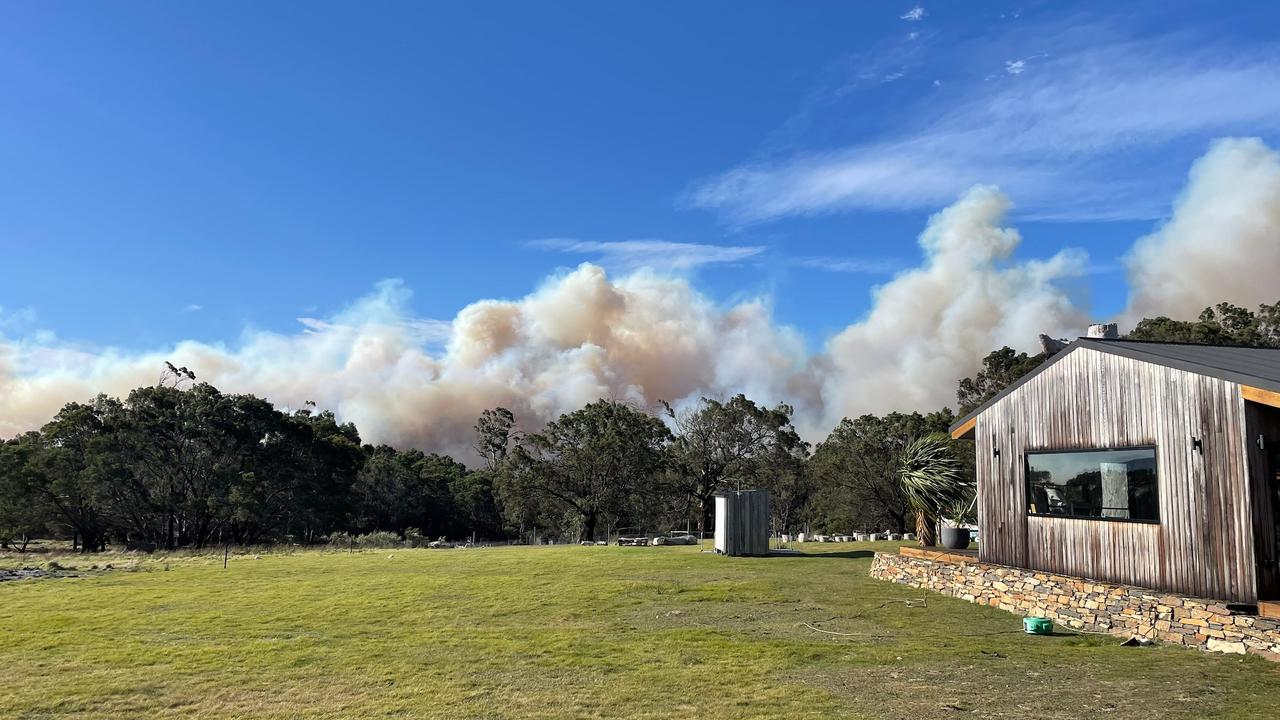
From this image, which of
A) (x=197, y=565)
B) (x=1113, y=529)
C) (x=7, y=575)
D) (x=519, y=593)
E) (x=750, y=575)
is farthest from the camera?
(x=197, y=565)

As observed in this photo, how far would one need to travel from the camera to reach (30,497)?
48031 millimetres

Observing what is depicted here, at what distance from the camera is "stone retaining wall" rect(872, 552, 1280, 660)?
10.7 m

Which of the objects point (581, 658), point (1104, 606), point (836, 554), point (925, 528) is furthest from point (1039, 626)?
point (836, 554)

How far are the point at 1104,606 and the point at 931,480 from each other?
776 cm

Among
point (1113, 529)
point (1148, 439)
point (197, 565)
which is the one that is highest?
point (1148, 439)

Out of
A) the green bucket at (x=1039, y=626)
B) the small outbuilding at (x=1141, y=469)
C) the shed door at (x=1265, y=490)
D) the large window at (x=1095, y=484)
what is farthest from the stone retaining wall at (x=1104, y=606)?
the large window at (x=1095, y=484)

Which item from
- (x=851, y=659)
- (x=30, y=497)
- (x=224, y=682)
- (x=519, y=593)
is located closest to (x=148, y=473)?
(x=30, y=497)

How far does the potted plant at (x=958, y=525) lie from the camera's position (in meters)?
19.5

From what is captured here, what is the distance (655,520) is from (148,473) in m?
33.5

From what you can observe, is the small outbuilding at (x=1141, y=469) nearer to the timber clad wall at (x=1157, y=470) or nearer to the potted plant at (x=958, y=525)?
the timber clad wall at (x=1157, y=470)

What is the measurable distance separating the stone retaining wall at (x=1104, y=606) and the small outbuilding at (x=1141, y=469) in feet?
1.29

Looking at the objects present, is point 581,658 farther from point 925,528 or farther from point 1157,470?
point 925,528

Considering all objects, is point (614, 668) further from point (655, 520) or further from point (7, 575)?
point (655, 520)

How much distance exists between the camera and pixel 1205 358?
13125 mm
